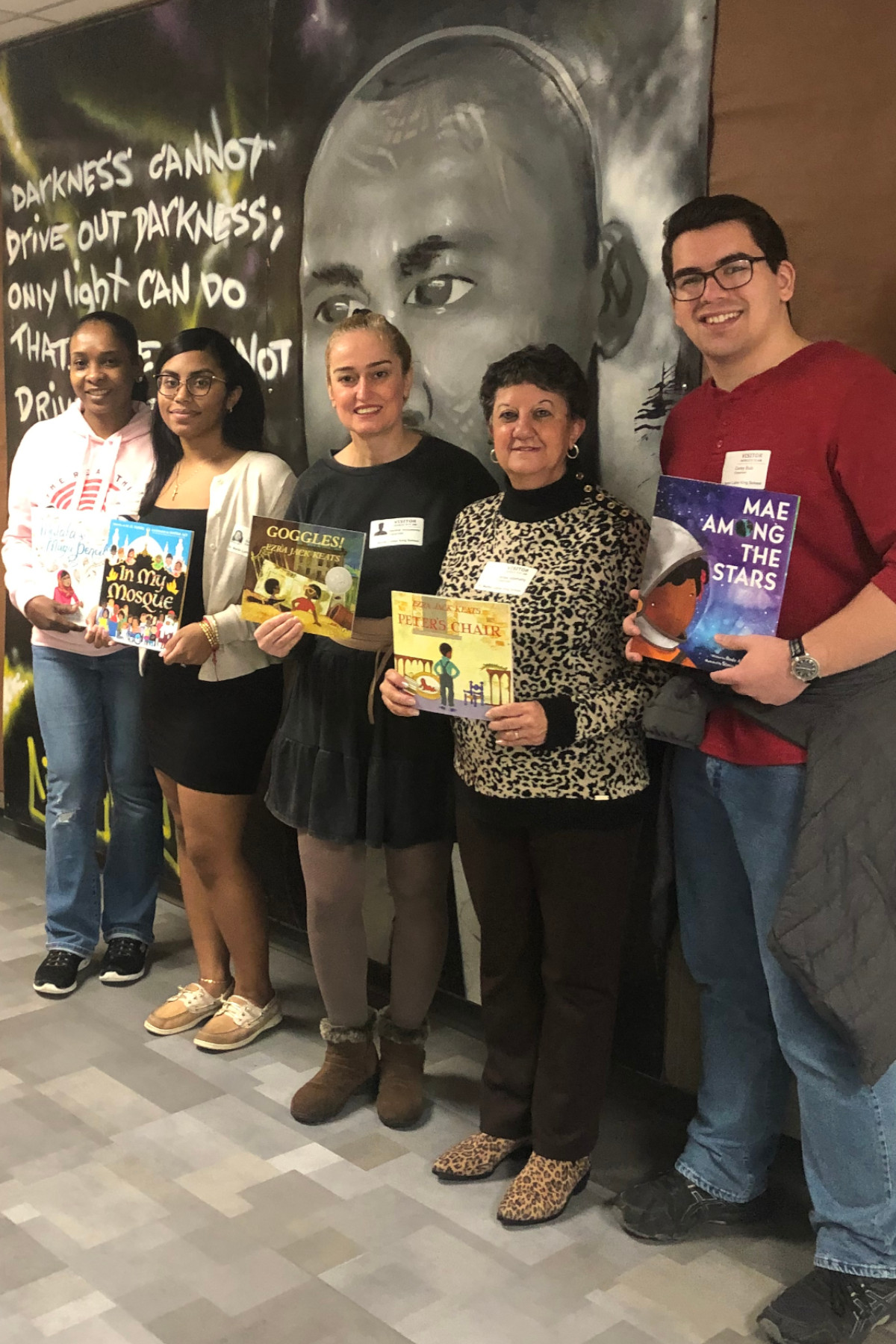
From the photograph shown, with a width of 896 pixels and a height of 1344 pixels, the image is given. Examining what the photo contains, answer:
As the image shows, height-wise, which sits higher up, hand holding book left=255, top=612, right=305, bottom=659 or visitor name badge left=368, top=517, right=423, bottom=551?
visitor name badge left=368, top=517, right=423, bottom=551

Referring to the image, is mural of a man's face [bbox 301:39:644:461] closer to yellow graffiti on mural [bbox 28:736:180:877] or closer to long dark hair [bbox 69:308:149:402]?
long dark hair [bbox 69:308:149:402]

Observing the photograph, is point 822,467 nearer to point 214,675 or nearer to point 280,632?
point 280,632

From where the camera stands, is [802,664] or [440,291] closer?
[802,664]

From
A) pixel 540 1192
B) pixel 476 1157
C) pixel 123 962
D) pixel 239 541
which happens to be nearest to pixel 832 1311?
pixel 540 1192

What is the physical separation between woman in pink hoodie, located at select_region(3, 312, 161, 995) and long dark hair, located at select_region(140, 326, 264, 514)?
0.36ft

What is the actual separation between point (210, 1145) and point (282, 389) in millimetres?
1910

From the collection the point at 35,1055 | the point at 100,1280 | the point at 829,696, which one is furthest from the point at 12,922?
the point at 829,696

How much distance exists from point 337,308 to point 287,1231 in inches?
84.3

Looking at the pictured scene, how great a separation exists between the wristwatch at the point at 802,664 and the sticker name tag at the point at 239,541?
1.39m

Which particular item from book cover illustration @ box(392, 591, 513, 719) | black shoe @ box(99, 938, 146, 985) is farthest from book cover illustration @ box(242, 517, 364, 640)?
black shoe @ box(99, 938, 146, 985)

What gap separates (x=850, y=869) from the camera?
1840mm

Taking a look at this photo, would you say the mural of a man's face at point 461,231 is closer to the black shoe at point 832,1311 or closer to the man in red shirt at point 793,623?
the man in red shirt at point 793,623

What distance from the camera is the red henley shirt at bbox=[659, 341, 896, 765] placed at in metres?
1.77

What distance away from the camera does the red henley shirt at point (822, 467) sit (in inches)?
69.7
